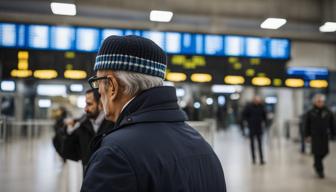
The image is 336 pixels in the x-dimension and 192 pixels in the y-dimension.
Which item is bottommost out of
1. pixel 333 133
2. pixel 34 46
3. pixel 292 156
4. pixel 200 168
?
pixel 292 156

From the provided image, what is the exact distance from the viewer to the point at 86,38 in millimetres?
8641

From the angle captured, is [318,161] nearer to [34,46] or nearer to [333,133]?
[333,133]

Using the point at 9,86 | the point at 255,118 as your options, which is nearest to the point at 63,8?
the point at 255,118

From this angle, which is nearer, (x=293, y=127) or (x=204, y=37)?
(x=204, y=37)

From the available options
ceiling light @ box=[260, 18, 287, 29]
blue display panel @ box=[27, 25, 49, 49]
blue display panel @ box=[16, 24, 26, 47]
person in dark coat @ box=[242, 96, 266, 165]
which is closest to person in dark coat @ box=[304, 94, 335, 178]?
person in dark coat @ box=[242, 96, 266, 165]

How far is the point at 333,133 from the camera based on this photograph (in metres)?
7.56

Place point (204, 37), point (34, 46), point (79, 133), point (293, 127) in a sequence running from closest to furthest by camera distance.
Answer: point (79, 133), point (34, 46), point (204, 37), point (293, 127)

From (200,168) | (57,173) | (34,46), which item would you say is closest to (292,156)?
(57,173)

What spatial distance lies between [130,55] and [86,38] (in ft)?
25.8

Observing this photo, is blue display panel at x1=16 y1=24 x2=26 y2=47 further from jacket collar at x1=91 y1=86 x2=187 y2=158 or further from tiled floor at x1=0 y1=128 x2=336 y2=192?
jacket collar at x1=91 y1=86 x2=187 y2=158

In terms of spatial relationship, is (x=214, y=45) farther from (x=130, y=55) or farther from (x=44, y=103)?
(x=44, y=103)

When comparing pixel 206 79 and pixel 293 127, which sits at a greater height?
pixel 206 79

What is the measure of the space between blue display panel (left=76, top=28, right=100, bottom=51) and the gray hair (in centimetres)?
776

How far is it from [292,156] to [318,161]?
3.38 meters
